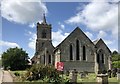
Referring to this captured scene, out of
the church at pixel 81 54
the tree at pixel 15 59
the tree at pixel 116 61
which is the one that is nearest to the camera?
the tree at pixel 116 61

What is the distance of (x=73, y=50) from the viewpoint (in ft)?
185

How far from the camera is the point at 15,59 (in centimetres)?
7075

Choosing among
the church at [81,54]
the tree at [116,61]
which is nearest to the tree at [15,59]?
the church at [81,54]

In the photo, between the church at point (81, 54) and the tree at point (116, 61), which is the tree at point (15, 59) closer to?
the church at point (81, 54)

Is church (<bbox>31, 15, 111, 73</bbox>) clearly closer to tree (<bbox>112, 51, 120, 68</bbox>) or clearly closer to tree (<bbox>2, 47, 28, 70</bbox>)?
tree (<bbox>112, 51, 120, 68</bbox>)

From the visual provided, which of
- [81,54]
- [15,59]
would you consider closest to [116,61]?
[81,54]

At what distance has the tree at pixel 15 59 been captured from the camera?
69812mm

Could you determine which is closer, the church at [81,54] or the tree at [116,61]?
the tree at [116,61]

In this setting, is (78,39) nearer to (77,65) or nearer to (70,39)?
(70,39)

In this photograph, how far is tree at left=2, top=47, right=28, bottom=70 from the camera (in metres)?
69.8

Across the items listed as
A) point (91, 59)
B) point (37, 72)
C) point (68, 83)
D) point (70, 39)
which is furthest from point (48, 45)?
point (68, 83)

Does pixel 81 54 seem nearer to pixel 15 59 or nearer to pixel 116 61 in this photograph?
pixel 116 61

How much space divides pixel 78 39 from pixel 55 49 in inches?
241

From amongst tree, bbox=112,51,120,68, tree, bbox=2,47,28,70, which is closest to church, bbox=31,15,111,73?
tree, bbox=112,51,120,68
